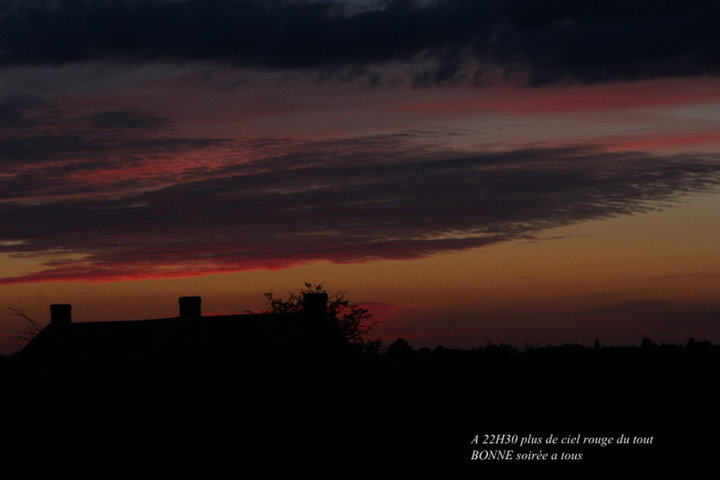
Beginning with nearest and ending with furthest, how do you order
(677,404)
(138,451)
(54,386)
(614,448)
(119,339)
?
(614,448)
(138,451)
(677,404)
(54,386)
(119,339)

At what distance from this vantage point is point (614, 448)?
111 ft

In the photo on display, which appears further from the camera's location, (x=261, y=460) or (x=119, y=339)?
(x=119, y=339)

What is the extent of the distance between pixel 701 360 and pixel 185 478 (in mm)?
41646

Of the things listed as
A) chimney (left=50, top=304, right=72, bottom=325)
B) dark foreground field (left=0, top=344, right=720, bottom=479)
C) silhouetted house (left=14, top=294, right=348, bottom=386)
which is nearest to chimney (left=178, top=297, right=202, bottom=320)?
silhouetted house (left=14, top=294, right=348, bottom=386)

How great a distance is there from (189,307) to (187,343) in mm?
3696

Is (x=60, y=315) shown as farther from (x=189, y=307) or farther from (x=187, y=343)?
(x=187, y=343)

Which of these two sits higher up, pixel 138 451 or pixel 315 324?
pixel 315 324

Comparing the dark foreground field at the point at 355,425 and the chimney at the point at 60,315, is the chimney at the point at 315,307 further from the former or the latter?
the chimney at the point at 60,315

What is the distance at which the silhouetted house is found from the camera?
61375mm

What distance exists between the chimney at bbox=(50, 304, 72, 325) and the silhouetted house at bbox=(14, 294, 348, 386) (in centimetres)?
6

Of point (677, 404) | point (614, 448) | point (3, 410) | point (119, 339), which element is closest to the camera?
point (614, 448)

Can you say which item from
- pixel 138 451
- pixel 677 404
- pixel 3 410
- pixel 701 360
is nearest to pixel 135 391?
pixel 3 410

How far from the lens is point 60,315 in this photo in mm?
66750

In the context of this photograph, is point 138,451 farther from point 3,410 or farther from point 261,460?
point 3,410
